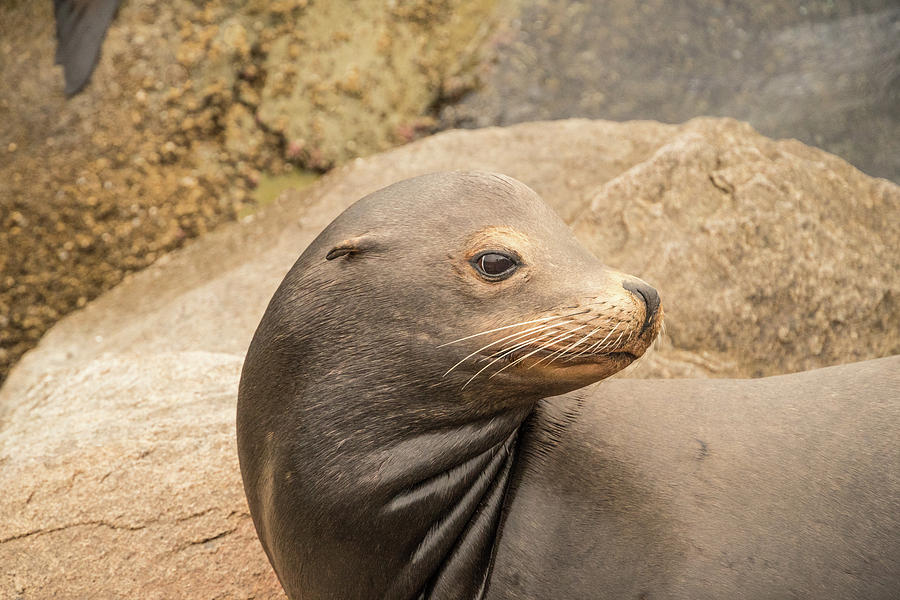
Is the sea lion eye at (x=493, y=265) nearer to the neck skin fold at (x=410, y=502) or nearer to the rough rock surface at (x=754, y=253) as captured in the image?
the neck skin fold at (x=410, y=502)

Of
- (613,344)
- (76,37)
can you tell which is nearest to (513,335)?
(613,344)

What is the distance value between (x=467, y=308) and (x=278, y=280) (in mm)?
2645

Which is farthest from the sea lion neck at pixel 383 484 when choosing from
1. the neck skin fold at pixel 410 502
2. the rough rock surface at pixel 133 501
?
the rough rock surface at pixel 133 501

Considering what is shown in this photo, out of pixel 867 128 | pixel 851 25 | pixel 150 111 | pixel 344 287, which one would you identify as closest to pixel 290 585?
pixel 344 287

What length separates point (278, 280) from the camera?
4.74 m

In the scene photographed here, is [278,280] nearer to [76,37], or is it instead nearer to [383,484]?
[76,37]

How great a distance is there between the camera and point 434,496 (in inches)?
93.0

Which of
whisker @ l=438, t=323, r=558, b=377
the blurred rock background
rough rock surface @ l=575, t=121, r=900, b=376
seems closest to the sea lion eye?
whisker @ l=438, t=323, r=558, b=377

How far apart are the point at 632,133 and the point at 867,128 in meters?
2.36

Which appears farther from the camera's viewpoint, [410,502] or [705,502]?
[705,502]

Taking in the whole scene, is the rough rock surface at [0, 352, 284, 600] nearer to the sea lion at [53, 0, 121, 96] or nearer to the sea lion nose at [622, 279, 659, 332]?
the sea lion nose at [622, 279, 659, 332]

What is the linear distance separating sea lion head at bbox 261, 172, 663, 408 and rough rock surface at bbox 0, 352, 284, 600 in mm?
1156

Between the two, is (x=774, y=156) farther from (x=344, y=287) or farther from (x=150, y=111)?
(x=150, y=111)

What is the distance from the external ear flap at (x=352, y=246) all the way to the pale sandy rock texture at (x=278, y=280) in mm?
1370
